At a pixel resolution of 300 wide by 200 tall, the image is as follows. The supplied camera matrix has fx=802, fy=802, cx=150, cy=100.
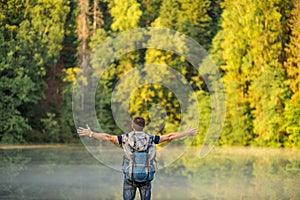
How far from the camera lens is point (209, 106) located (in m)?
31.6

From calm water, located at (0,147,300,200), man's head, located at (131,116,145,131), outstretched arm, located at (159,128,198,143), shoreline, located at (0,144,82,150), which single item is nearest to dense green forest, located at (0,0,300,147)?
shoreline, located at (0,144,82,150)

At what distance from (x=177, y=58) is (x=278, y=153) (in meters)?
8.97

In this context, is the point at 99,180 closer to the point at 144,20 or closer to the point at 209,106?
the point at 209,106

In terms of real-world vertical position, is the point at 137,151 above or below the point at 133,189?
above

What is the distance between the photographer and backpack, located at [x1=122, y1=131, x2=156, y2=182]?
773cm

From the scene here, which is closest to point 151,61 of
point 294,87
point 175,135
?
point 294,87

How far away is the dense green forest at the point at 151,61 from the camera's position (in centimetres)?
2969

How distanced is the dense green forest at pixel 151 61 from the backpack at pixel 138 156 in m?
21.7

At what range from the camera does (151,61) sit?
32156mm

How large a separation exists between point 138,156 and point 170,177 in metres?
9.17

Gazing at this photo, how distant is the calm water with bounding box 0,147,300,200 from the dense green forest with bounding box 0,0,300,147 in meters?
5.31

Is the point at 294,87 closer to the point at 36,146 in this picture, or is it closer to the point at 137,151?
the point at 36,146

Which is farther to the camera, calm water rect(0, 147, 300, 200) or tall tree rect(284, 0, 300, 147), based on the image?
tall tree rect(284, 0, 300, 147)

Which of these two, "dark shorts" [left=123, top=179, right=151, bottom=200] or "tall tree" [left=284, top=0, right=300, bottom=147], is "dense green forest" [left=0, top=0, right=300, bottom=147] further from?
"dark shorts" [left=123, top=179, right=151, bottom=200]
